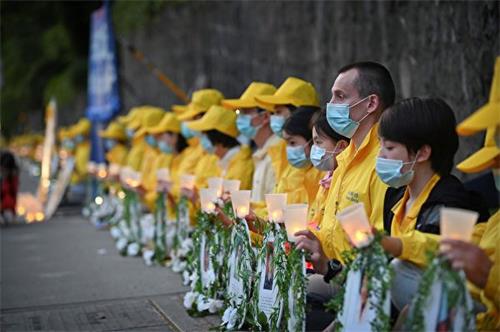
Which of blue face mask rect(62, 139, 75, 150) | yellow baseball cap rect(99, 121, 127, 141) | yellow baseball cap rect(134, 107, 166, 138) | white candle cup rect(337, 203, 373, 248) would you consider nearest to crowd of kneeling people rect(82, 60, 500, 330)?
white candle cup rect(337, 203, 373, 248)

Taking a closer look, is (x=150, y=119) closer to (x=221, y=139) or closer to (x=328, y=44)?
(x=328, y=44)

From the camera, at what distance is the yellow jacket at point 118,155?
13.7 meters

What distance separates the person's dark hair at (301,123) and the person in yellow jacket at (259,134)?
82 centimetres

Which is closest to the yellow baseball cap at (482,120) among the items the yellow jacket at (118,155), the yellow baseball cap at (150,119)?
the yellow baseball cap at (150,119)

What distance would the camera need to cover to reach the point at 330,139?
5.32 m

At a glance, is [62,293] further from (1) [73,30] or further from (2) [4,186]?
(1) [73,30]

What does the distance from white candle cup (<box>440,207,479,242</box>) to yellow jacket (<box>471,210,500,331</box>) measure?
0.37 meters

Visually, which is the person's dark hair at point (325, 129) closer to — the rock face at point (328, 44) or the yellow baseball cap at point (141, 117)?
the rock face at point (328, 44)

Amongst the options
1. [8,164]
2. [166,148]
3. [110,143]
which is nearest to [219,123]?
[166,148]

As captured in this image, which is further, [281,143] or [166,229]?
[166,229]

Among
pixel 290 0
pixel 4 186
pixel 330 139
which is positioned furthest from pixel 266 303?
pixel 4 186

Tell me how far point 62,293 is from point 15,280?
3.69 feet

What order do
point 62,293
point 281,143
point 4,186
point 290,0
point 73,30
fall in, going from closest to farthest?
point 281,143 < point 62,293 < point 290,0 < point 4,186 < point 73,30

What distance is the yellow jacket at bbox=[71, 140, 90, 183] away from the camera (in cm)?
1736
